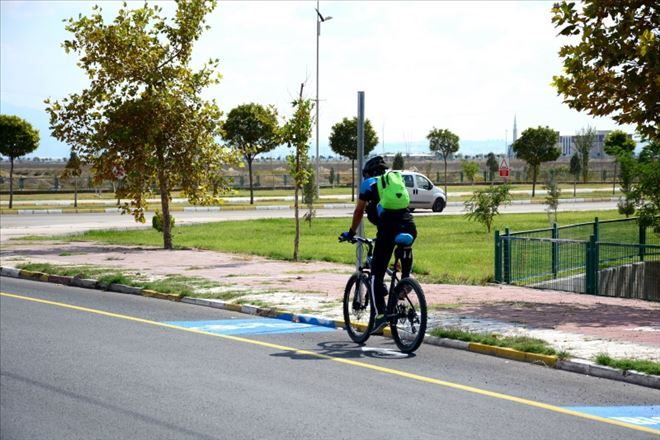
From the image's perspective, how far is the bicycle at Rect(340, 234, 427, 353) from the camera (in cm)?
989

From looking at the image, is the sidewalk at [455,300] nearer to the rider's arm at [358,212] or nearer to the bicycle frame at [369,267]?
the bicycle frame at [369,267]

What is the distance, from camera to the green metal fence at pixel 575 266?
16.8 metres

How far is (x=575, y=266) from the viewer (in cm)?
1720

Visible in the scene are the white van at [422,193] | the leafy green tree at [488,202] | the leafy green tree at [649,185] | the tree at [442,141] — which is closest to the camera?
the leafy green tree at [649,185]

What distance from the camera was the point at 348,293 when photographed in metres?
10.9

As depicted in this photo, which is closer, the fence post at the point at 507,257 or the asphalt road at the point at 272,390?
the asphalt road at the point at 272,390

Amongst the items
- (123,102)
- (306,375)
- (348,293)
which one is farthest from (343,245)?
(306,375)

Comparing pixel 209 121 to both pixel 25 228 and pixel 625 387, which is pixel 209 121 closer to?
pixel 25 228

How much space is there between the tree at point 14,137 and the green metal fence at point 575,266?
3476cm

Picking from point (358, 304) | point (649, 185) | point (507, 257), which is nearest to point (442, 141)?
point (649, 185)

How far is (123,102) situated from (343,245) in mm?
6989

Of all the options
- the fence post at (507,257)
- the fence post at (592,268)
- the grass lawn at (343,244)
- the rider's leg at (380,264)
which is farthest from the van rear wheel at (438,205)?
the rider's leg at (380,264)

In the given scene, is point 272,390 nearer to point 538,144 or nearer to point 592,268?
point 592,268

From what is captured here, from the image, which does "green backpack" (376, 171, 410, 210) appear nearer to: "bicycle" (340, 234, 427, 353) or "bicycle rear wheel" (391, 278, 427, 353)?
"bicycle" (340, 234, 427, 353)
